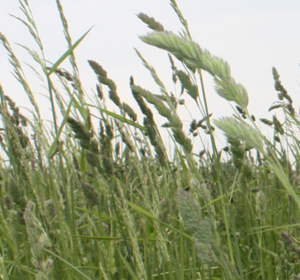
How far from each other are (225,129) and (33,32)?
1.02 meters

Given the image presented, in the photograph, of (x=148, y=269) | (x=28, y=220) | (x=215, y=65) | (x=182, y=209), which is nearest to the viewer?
(x=215, y=65)

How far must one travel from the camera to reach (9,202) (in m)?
1.68

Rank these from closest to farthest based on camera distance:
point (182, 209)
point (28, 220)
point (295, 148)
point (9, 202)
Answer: point (182, 209)
point (28, 220)
point (9, 202)
point (295, 148)

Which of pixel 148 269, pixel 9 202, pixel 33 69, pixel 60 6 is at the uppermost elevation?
pixel 60 6

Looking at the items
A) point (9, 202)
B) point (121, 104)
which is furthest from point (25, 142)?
point (121, 104)

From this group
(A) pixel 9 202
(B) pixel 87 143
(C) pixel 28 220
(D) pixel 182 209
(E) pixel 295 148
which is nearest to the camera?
(D) pixel 182 209

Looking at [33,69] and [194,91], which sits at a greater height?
[33,69]

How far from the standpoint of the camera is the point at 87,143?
1.30 m

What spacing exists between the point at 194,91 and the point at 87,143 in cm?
30

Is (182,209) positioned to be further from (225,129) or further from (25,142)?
(25,142)

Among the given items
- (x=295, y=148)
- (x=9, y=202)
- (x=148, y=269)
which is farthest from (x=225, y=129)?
(x=295, y=148)

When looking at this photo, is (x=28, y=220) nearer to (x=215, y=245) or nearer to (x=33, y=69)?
(x=215, y=245)

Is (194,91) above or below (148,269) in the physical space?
above

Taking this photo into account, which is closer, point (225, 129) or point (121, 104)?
point (225, 129)
